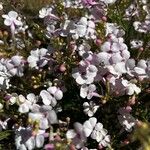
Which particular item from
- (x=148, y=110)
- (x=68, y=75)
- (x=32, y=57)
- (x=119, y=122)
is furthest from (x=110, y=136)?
(x=32, y=57)

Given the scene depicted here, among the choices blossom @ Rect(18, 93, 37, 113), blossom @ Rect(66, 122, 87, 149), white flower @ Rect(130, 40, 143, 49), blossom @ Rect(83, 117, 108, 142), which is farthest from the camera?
white flower @ Rect(130, 40, 143, 49)

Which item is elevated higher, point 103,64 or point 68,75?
point 103,64

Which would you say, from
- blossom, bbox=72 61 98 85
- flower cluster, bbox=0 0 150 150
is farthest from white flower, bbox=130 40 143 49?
blossom, bbox=72 61 98 85

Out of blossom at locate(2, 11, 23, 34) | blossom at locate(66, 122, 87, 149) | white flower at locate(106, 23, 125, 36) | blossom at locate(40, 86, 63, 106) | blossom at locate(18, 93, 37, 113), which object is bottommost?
blossom at locate(18, 93, 37, 113)

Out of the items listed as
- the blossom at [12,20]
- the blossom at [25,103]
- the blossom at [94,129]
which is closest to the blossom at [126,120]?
the blossom at [94,129]

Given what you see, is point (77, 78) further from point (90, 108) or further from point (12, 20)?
point (12, 20)

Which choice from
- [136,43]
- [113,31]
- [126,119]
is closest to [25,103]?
[126,119]

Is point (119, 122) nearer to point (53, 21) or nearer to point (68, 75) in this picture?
point (68, 75)

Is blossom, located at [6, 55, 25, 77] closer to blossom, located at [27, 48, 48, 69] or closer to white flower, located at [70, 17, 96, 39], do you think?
blossom, located at [27, 48, 48, 69]
